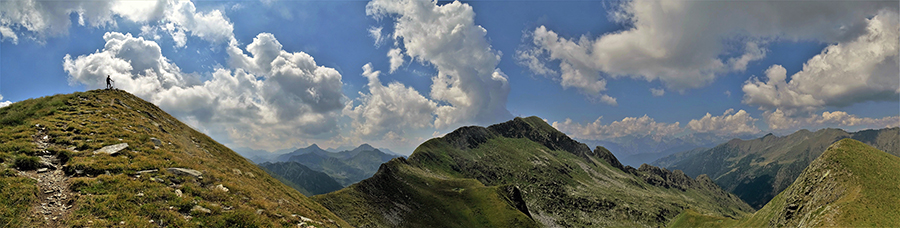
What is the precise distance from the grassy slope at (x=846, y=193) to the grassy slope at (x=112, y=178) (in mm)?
95949

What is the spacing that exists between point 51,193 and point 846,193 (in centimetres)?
11620

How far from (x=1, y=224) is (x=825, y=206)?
111962 millimetres

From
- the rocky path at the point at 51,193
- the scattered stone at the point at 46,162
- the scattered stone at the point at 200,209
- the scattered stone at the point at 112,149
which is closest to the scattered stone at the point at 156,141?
the scattered stone at the point at 112,149

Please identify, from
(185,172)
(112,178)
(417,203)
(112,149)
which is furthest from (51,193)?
(417,203)

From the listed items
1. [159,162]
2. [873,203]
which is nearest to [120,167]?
[159,162]

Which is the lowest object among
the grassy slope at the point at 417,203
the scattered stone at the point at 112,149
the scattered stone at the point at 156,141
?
the grassy slope at the point at 417,203

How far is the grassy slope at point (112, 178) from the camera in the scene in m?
16.2

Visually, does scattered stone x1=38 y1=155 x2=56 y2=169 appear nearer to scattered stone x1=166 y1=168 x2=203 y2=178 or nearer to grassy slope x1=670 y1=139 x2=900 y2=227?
scattered stone x1=166 y1=168 x2=203 y2=178

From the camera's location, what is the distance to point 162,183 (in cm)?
2111

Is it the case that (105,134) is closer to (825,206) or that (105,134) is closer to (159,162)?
(159,162)

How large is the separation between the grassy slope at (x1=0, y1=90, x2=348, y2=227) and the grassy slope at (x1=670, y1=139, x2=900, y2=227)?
95949 millimetres

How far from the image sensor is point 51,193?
55.3 ft

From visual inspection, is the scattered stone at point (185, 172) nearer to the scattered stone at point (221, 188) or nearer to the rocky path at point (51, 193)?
the scattered stone at point (221, 188)

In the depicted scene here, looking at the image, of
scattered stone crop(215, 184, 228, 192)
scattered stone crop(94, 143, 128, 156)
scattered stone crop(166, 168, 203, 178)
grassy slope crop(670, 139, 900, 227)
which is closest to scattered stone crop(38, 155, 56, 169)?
scattered stone crop(94, 143, 128, 156)
